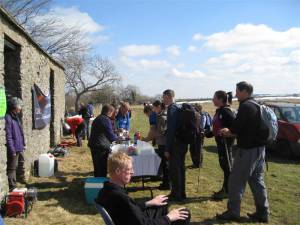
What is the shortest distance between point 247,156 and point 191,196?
207 centimetres

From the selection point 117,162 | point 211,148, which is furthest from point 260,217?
point 211,148

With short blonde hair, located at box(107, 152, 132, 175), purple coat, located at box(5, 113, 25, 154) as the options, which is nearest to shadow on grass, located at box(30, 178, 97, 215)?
purple coat, located at box(5, 113, 25, 154)

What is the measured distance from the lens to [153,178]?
28.8 ft

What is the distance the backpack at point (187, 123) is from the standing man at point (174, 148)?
7 cm

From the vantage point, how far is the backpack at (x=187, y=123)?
6639 millimetres

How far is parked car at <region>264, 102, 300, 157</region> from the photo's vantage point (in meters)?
11.5

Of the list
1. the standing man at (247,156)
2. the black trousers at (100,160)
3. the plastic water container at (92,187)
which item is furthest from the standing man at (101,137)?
the standing man at (247,156)

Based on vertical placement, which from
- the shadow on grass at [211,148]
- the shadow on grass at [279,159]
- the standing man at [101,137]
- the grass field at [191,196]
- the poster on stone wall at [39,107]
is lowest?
the grass field at [191,196]

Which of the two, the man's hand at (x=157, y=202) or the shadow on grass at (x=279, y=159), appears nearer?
the man's hand at (x=157, y=202)

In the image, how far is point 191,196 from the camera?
7406 mm

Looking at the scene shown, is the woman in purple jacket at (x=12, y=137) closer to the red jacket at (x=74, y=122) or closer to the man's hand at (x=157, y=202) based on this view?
Result: the man's hand at (x=157, y=202)

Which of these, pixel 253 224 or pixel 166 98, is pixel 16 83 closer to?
pixel 166 98

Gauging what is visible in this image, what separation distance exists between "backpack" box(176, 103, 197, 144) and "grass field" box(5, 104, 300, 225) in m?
1.29

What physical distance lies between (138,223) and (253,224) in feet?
10.8
